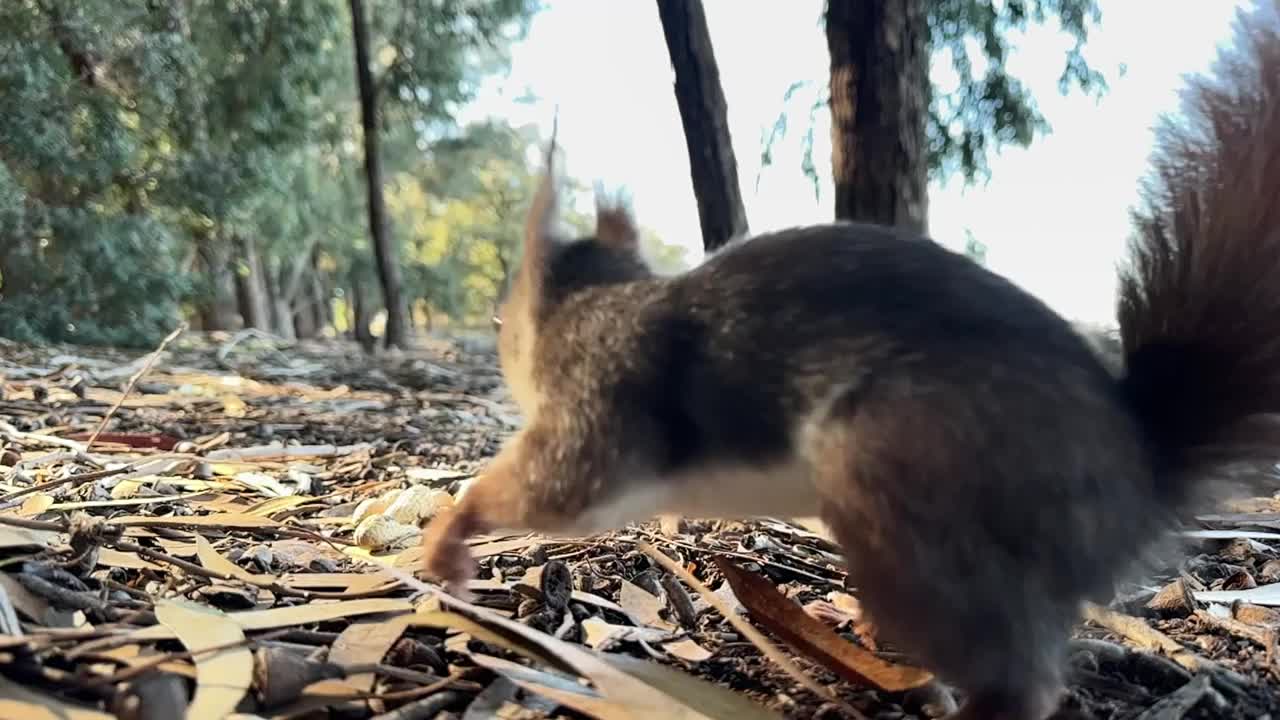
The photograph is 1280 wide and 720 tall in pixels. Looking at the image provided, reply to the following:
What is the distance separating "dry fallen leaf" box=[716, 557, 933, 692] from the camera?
1331 mm

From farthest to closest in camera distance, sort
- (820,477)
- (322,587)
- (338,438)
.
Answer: (338,438) → (322,587) → (820,477)

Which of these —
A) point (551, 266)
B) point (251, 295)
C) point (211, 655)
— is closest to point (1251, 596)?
point (551, 266)

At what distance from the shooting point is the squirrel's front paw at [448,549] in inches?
58.8

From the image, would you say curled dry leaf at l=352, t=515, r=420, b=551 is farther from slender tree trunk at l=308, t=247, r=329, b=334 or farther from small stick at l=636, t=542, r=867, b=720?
slender tree trunk at l=308, t=247, r=329, b=334

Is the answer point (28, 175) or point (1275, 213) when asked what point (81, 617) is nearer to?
point (1275, 213)

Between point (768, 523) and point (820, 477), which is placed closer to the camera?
point (820, 477)

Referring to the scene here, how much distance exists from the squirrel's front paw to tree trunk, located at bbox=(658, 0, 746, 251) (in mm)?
1706

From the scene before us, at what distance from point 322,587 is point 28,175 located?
19.3 ft

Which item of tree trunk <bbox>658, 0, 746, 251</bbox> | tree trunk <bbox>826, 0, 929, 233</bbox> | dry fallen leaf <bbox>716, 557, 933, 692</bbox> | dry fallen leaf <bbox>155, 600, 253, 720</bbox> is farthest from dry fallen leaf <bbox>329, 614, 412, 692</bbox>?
tree trunk <bbox>658, 0, 746, 251</bbox>

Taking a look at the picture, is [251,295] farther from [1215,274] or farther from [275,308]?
[1215,274]

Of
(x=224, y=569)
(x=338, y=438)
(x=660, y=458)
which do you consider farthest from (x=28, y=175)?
(x=660, y=458)

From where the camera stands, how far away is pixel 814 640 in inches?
55.8

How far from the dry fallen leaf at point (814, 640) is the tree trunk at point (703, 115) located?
1.62m

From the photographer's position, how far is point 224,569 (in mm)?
1605
